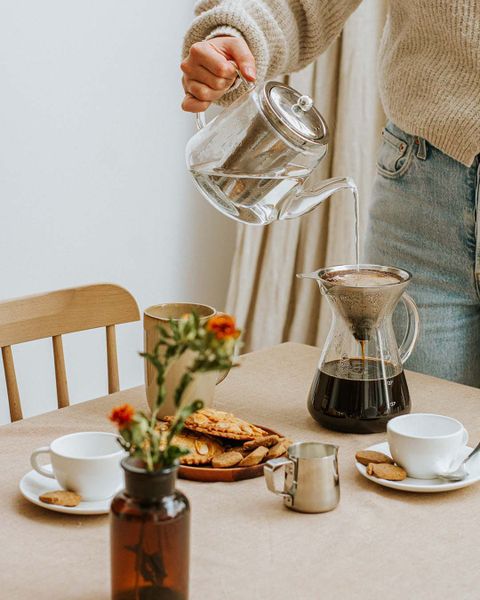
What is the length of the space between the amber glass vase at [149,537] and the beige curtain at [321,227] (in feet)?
5.80

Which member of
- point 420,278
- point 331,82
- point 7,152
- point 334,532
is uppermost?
point 331,82

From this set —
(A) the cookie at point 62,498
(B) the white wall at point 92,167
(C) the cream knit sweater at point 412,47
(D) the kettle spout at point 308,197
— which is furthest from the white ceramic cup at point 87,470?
(B) the white wall at point 92,167

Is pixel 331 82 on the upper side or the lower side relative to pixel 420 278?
upper

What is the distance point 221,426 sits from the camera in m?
0.97

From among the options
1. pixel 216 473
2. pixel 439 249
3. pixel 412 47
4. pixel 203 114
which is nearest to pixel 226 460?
pixel 216 473

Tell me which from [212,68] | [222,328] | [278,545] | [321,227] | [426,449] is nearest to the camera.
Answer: [222,328]

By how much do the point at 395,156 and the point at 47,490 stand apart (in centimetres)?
77

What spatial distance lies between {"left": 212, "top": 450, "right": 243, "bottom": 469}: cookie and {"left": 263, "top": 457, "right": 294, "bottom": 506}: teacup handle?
2.9 inches

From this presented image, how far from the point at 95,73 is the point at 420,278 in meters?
1.20

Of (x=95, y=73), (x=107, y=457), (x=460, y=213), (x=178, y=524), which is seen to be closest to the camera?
(x=178, y=524)

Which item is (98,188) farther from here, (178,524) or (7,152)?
(178,524)

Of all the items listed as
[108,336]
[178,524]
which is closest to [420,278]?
[108,336]

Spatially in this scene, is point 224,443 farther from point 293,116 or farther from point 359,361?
point 293,116

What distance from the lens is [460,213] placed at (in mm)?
1332
